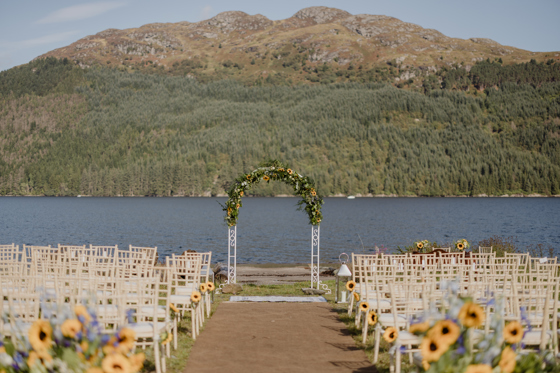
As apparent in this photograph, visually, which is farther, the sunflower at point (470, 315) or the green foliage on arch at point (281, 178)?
the green foliage on arch at point (281, 178)

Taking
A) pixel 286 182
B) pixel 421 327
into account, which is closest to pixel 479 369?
pixel 421 327

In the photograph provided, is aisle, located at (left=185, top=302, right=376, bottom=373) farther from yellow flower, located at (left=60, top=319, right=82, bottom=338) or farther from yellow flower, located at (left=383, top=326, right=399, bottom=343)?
yellow flower, located at (left=60, top=319, right=82, bottom=338)

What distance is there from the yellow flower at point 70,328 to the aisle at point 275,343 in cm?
321

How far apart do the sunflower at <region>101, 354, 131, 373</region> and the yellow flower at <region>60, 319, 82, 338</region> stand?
0.32 meters

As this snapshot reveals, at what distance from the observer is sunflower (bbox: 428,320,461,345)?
12.8ft

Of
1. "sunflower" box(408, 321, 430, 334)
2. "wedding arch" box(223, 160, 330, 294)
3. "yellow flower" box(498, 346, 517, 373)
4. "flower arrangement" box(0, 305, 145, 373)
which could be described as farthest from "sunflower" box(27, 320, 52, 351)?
"wedding arch" box(223, 160, 330, 294)

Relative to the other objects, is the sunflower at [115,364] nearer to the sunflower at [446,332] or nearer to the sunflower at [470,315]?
the sunflower at [446,332]

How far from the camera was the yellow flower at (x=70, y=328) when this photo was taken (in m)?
3.97

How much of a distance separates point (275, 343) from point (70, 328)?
15.6 ft

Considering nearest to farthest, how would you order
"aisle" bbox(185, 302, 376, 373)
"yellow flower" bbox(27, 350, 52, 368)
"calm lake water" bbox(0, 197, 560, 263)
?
"yellow flower" bbox(27, 350, 52, 368)
"aisle" bbox(185, 302, 376, 373)
"calm lake water" bbox(0, 197, 560, 263)

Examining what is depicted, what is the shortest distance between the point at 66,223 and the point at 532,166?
129942 millimetres

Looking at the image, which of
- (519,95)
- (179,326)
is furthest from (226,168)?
(179,326)

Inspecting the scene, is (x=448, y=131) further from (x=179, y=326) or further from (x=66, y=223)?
(x=179, y=326)

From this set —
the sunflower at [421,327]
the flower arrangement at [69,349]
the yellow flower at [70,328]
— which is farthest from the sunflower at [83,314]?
the sunflower at [421,327]
